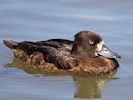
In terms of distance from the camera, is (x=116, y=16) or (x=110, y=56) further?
(x=116, y=16)

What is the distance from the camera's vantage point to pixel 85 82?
8.77 metres

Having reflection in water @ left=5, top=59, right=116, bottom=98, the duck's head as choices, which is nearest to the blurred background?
reflection in water @ left=5, top=59, right=116, bottom=98

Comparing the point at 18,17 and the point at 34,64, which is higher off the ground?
the point at 18,17

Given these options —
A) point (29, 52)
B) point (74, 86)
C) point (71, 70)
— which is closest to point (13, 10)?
point (29, 52)

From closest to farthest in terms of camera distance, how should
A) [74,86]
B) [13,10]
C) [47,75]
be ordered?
[74,86]
[47,75]
[13,10]

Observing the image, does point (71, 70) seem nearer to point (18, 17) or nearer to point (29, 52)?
point (29, 52)

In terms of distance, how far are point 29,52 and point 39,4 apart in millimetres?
2181

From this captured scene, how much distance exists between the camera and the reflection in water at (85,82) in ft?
26.9

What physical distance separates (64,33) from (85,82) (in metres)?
1.80

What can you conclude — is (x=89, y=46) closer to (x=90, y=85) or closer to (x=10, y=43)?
(x=90, y=85)

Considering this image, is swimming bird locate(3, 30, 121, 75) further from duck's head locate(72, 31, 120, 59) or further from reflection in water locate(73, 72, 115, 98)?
reflection in water locate(73, 72, 115, 98)

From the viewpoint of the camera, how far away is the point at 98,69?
30.4 feet

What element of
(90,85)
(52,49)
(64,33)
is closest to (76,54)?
(52,49)

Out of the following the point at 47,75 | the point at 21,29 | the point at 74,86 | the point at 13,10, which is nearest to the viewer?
the point at 74,86
